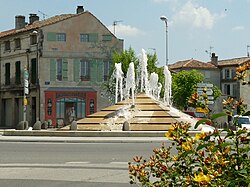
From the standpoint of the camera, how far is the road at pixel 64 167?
10.9 m

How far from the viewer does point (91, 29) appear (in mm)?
51625

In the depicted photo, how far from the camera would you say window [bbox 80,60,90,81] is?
5069cm

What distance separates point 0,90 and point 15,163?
41.4 m

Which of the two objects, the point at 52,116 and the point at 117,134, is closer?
the point at 117,134

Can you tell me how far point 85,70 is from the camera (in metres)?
50.8

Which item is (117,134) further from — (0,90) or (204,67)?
(204,67)

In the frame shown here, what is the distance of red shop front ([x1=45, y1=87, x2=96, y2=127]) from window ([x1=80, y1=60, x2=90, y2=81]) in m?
1.18

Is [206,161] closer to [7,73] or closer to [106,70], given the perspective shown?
[106,70]

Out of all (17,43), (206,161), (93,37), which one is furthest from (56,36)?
(206,161)

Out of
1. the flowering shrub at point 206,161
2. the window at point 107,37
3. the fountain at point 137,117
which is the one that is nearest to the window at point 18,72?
the window at point 107,37

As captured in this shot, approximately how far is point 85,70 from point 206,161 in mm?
47114

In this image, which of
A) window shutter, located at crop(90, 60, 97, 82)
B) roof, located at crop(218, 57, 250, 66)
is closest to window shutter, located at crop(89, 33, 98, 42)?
window shutter, located at crop(90, 60, 97, 82)

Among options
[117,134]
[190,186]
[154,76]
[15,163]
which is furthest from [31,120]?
[190,186]

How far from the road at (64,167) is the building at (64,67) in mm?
29768
